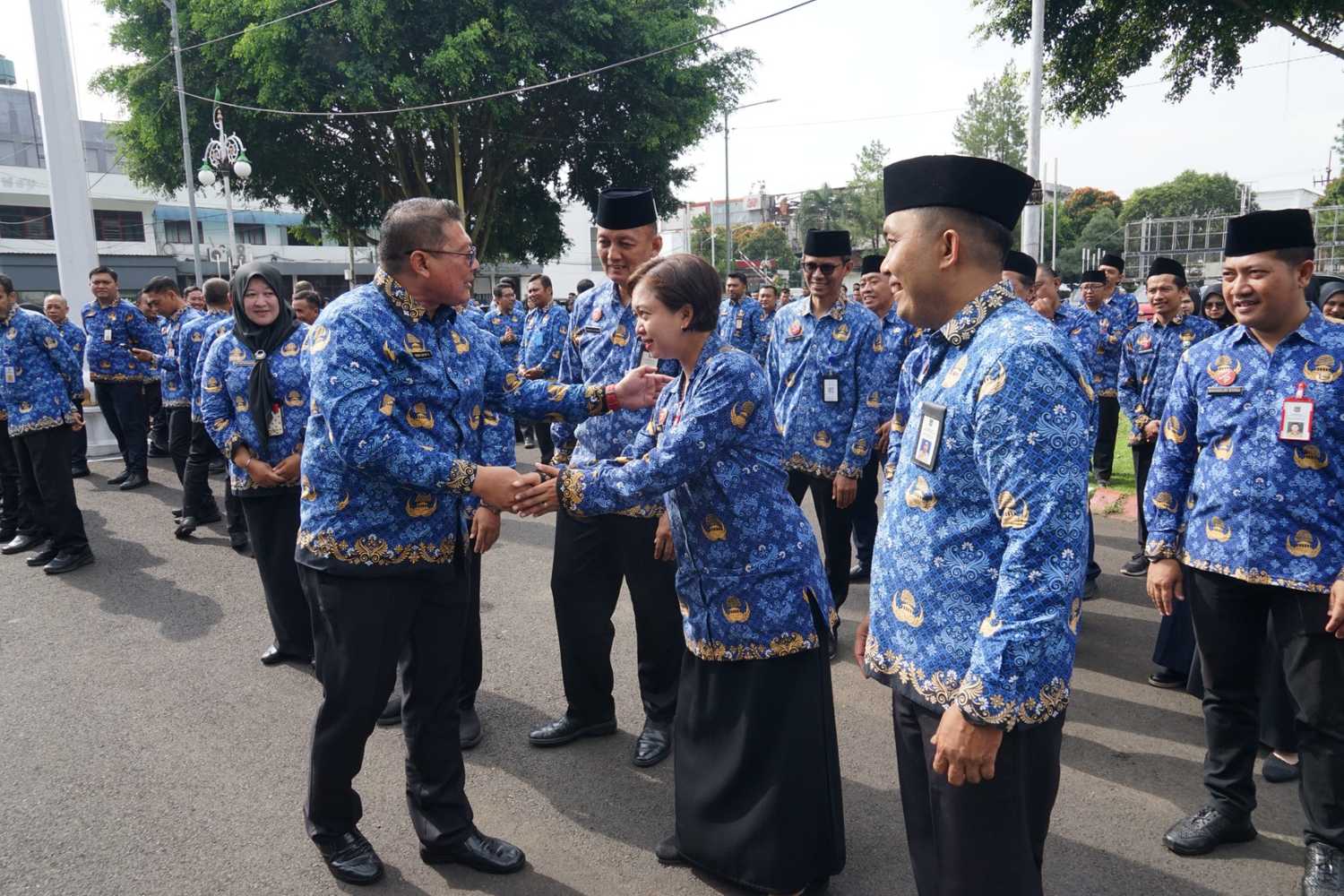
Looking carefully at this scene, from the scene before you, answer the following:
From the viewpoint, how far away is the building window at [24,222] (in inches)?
1610

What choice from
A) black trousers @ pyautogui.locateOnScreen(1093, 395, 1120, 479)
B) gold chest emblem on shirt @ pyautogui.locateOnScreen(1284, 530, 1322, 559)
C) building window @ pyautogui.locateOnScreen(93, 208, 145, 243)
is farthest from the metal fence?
building window @ pyautogui.locateOnScreen(93, 208, 145, 243)

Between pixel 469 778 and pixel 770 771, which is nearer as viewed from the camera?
pixel 770 771

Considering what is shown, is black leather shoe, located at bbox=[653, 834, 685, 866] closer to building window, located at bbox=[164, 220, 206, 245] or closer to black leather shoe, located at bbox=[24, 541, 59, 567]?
black leather shoe, located at bbox=[24, 541, 59, 567]

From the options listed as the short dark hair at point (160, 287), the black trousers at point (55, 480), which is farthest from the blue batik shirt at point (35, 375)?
the short dark hair at point (160, 287)

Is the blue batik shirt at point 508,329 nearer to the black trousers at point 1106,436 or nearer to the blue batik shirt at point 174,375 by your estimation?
the blue batik shirt at point 174,375

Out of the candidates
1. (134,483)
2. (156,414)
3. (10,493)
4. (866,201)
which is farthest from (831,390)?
(866,201)

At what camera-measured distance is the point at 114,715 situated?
4234 millimetres

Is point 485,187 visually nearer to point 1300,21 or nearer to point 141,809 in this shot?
point 1300,21

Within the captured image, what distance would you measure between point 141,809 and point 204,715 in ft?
2.82

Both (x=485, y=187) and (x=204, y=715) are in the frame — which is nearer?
(x=204, y=715)

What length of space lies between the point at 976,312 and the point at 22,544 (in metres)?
7.87

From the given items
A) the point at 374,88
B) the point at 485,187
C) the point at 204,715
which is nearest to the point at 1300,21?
the point at 204,715

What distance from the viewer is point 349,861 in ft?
9.67

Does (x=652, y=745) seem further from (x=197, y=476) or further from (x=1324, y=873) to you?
(x=197, y=476)
